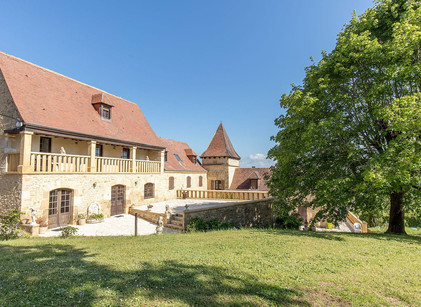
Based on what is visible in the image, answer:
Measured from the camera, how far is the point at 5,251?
739 centimetres

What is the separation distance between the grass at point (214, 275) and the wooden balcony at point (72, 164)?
18.9 ft

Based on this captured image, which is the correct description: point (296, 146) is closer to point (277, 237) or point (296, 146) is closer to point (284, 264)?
point (277, 237)

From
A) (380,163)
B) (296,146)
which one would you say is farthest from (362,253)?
(296,146)

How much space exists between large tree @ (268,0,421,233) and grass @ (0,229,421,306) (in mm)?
2629

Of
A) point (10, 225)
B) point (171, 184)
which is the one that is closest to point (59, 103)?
point (10, 225)

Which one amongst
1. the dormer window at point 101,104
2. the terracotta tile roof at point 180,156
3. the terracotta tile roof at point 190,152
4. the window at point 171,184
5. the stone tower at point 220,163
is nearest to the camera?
the dormer window at point 101,104

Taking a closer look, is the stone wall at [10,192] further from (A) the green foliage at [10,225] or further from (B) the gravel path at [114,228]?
(B) the gravel path at [114,228]

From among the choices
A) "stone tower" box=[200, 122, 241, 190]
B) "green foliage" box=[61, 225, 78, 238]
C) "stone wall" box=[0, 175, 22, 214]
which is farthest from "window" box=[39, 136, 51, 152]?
"stone tower" box=[200, 122, 241, 190]

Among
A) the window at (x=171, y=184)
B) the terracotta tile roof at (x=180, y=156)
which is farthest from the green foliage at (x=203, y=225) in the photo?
the terracotta tile roof at (x=180, y=156)

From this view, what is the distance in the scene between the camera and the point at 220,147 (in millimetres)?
32812

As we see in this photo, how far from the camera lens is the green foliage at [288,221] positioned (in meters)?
16.4

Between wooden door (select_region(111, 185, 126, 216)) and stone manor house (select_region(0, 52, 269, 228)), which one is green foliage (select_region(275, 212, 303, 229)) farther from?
wooden door (select_region(111, 185, 126, 216))

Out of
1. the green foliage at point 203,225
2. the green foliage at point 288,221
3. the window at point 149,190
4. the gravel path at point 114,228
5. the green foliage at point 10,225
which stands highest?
the window at point 149,190

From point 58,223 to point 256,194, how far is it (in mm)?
14367
